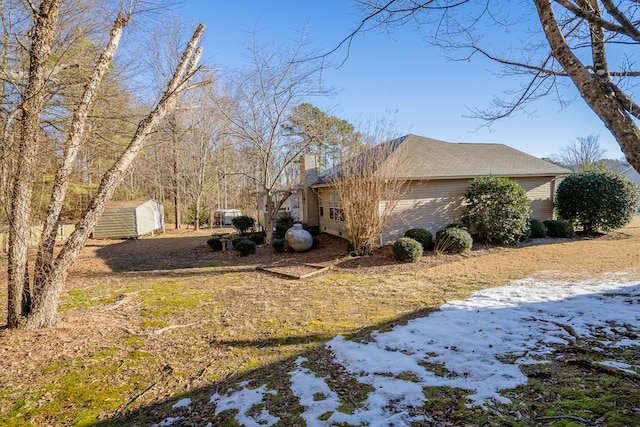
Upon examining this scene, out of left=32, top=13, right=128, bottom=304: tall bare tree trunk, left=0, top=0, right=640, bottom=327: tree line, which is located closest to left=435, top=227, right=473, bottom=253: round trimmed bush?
left=0, top=0, right=640, bottom=327: tree line

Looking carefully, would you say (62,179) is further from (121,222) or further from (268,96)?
(121,222)

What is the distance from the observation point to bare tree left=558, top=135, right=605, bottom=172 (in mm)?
36850

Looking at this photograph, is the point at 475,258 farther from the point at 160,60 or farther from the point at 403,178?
the point at 160,60

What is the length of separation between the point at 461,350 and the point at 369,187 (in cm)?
639

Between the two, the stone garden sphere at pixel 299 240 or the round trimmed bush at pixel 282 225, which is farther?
the round trimmed bush at pixel 282 225

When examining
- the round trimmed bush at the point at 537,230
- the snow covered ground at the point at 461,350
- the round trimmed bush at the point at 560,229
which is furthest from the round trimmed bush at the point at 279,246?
the round trimmed bush at the point at 560,229

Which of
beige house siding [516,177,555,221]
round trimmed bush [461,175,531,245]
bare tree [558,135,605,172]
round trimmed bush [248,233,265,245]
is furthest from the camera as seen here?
bare tree [558,135,605,172]

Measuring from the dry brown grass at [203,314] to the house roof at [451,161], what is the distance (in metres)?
2.80

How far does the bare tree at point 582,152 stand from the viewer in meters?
36.8

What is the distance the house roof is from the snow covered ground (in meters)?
5.43

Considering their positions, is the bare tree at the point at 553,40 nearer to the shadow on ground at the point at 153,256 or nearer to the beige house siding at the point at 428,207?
the beige house siding at the point at 428,207

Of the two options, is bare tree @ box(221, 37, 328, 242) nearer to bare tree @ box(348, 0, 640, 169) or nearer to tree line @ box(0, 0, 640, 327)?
tree line @ box(0, 0, 640, 327)

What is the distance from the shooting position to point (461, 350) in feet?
12.4

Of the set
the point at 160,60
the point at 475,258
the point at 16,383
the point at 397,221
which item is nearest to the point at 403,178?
the point at 397,221
